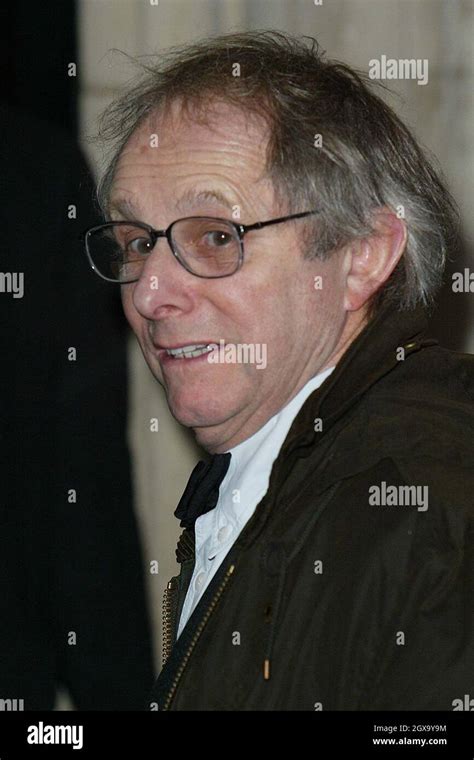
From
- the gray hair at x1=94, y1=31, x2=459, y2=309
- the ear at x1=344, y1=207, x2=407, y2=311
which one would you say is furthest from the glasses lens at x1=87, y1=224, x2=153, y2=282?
the ear at x1=344, y1=207, x2=407, y2=311

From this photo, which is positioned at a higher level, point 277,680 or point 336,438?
point 336,438

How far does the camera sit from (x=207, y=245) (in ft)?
4.12

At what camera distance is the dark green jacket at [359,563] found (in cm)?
102

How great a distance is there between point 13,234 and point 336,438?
1243 mm

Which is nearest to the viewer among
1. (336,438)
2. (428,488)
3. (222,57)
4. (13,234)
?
(428,488)

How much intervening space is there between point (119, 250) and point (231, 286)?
201 mm

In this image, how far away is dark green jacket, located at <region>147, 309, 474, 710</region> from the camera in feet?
3.33

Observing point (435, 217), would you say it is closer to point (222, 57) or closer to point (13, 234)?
point (222, 57)

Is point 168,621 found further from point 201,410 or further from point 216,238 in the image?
point 216,238

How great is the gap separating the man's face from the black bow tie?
0.10 m

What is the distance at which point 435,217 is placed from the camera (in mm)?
1373

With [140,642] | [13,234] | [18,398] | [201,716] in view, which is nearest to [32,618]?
[140,642]

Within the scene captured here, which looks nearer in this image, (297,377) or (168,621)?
(297,377)

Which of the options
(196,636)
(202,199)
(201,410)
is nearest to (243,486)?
(201,410)
